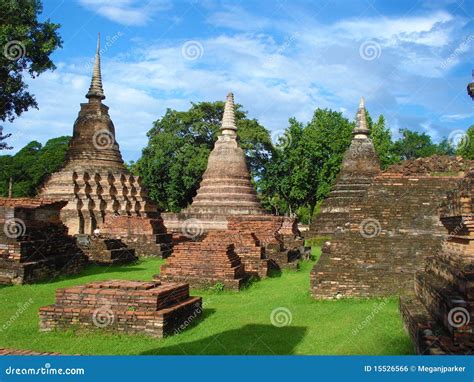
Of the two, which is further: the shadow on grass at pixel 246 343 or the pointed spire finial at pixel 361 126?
the pointed spire finial at pixel 361 126

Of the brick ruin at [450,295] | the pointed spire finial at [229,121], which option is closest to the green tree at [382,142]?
the pointed spire finial at [229,121]

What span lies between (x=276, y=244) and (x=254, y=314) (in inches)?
318

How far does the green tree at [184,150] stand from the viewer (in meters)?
42.9

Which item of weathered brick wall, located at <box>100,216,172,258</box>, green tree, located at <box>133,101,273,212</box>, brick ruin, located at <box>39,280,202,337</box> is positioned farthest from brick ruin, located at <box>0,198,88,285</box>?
green tree, located at <box>133,101,273,212</box>

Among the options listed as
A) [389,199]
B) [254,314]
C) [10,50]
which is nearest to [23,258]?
[254,314]

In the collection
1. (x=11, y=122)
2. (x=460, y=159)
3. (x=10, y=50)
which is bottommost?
(x=460, y=159)

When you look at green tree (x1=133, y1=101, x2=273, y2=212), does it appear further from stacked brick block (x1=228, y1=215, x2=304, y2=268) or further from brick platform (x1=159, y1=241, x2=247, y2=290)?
brick platform (x1=159, y1=241, x2=247, y2=290)

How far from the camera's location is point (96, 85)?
93.2ft

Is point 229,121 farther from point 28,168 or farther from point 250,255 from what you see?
point 28,168

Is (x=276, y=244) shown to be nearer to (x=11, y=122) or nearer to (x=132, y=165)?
(x=11, y=122)

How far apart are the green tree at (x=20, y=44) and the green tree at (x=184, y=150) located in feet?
79.2

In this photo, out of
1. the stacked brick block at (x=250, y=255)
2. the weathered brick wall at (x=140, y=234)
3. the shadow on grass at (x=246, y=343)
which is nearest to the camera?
the shadow on grass at (x=246, y=343)

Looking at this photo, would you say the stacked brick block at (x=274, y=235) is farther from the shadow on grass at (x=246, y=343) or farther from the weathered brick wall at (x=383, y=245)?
the shadow on grass at (x=246, y=343)

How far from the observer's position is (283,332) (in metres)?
7.58
